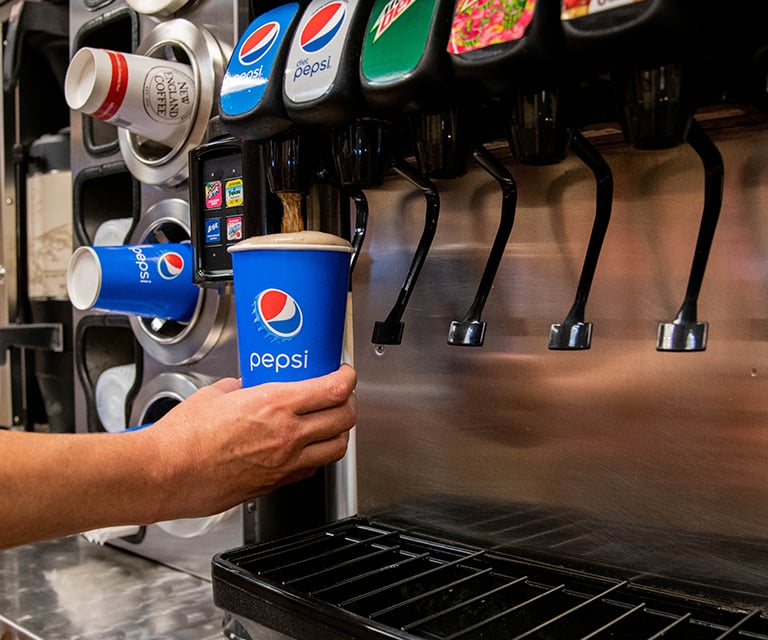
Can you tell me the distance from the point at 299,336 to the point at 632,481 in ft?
1.24

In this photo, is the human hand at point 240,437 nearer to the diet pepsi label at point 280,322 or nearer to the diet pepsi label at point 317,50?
the diet pepsi label at point 280,322

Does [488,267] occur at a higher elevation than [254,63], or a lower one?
lower

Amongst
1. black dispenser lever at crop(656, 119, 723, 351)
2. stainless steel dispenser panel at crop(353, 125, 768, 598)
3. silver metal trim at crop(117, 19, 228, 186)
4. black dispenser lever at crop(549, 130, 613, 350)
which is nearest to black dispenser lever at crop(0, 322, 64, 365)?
silver metal trim at crop(117, 19, 228, 186)

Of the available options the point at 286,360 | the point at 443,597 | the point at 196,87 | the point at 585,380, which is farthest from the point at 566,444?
the point at 196,87

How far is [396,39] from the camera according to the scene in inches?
26.4

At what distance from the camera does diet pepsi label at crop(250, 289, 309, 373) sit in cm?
69

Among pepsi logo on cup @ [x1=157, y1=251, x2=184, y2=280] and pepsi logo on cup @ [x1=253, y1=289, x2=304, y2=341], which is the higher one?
pepsi logo on cup @ [x1=157, y1=251, x2=184, y2=280]

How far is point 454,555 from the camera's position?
859mm

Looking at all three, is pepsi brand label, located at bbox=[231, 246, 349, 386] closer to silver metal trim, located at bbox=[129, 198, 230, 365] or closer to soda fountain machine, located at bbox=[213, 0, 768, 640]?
soda fountain machine, located at bbox=[213, 0, 768, 640]

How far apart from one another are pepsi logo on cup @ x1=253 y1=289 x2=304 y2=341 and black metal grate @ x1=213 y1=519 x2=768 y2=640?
233mm

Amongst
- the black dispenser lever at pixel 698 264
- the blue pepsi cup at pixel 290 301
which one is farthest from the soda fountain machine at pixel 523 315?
the blue pepsi cup at pixel 290 301

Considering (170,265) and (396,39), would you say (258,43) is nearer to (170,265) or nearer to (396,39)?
(396,39)

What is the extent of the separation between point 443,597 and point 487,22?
52cm

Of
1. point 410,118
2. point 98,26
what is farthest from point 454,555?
point 98,26
